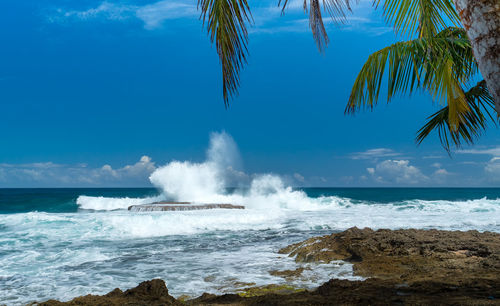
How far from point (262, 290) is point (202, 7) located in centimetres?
317

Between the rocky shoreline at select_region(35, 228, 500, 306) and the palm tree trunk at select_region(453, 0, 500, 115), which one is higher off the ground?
the palm tree trunk at select_region(453, 0, 500, 115)

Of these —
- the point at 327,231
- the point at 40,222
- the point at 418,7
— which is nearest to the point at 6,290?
the point at 418,7

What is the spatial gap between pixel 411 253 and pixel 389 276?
1472 mm

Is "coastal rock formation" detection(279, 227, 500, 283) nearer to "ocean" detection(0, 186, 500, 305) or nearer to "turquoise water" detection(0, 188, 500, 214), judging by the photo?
"ocean" detection(0, 186, 500, 305)

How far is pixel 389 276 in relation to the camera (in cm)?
489

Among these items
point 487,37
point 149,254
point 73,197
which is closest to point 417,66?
point 487,37

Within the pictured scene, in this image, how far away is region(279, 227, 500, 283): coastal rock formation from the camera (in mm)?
4849

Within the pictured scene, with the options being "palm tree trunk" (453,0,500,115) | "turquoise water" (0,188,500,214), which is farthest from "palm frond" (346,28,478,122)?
"turquoise water" (0,188,500,214)

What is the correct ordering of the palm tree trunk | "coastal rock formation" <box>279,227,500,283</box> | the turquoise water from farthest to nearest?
the turquoise water < "coastal rock formation" <box>279,227,500,283</box> < the palm tree trunk

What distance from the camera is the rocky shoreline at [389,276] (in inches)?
139

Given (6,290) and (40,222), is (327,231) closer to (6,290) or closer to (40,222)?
(6,290)

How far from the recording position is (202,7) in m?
3.60

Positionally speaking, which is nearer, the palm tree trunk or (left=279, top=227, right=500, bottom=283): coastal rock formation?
the palm tree trunk

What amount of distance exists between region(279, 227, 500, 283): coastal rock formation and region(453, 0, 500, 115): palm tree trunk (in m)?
2.78
